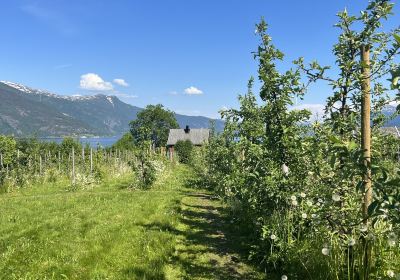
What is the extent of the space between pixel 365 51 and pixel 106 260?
230 inches

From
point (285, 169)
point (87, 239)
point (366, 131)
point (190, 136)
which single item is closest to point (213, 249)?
point (285, 169)

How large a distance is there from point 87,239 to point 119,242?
0.78 metres

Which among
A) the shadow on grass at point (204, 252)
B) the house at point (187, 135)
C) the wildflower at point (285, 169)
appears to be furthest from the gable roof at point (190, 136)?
the wildflower at point (285, 169)

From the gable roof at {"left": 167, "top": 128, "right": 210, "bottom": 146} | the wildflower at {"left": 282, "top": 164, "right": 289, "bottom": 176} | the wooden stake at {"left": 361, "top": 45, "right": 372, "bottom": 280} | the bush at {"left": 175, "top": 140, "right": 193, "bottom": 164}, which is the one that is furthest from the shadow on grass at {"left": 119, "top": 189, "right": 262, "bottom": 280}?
the gable roof at {"left": 167, "top": 128, "right": 210, "bottom": 146}

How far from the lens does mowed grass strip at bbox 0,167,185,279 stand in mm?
6836

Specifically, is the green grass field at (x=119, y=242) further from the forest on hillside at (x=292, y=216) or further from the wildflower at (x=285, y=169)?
the wildflower at (x=285, y=169)

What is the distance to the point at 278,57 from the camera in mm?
7438

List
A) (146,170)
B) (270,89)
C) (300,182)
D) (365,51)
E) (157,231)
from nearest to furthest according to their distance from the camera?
(365,51), (300,182), (270,89), (157,231), (146,170)

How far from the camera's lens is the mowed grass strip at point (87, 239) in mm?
6836

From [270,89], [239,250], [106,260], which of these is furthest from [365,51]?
[106,260]

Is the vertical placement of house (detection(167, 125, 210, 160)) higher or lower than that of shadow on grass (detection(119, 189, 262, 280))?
higher

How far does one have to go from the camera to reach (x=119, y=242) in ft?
28.2

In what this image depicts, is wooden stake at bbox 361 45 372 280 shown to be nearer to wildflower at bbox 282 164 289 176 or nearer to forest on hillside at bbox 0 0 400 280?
forest on hillside at bbox 0 0 400 280

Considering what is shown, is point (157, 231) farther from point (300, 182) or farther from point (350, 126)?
point (350, 126)
